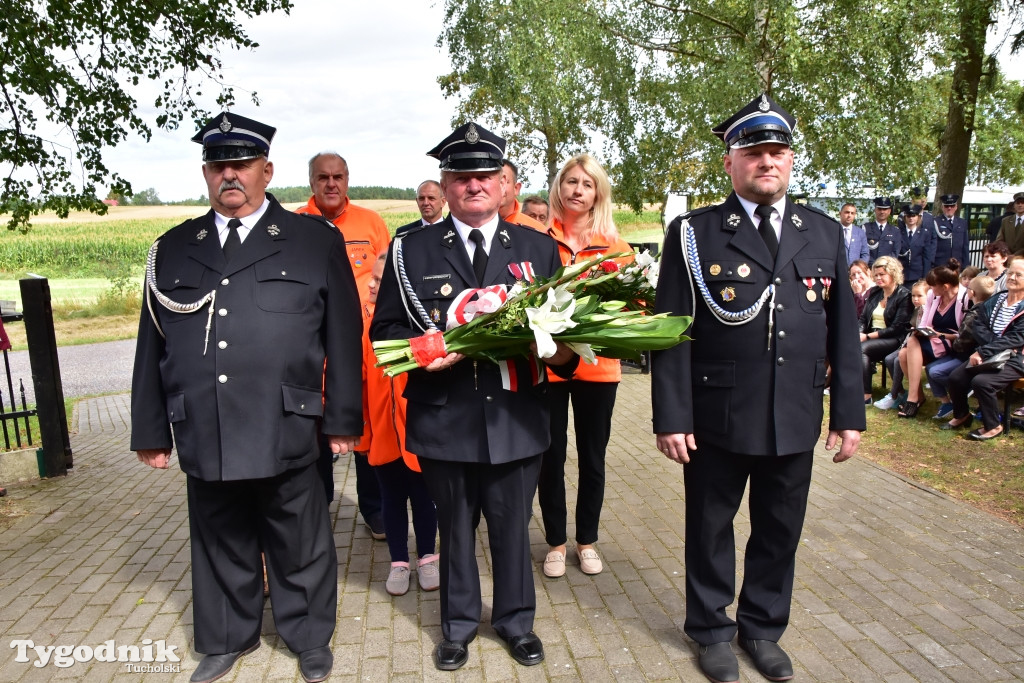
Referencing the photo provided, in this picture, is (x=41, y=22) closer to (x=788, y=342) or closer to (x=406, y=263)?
(x=406, y=263)

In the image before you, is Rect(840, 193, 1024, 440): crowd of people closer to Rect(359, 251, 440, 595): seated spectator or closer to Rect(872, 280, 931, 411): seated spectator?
Rect(872, 280, 931, 411): seated spectator

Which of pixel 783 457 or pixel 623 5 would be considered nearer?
pixel 783 457

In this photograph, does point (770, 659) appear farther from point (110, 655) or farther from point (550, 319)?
point (110, 655)

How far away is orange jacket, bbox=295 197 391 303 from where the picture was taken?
A: 16.3ft

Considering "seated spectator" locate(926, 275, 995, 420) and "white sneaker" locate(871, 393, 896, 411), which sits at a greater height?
"seated spectator" locate(926, 275, 995, 420)

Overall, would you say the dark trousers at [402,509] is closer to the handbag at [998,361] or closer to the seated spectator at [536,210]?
the seated spectator at [536,210]

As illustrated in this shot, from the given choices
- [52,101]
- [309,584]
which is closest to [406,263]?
[309,584]

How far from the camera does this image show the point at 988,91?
46.9 ft

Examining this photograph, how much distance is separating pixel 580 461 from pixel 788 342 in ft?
5.12

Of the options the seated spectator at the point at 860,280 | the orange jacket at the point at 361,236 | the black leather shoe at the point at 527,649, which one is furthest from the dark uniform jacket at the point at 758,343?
the seated spectator at the point at 860,280

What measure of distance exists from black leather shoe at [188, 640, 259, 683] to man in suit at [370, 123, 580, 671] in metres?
0.91

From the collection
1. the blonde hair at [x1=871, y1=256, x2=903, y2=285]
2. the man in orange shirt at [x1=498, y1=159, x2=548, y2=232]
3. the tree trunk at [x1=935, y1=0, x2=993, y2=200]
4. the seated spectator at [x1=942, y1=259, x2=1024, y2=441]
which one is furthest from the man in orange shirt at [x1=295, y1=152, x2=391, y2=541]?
the tree trunk at [x1=935, y1=0, x2=993, y2=200]

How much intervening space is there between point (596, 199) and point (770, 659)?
242 cm

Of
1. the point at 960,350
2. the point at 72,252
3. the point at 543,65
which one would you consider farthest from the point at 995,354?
the point at 72,252
